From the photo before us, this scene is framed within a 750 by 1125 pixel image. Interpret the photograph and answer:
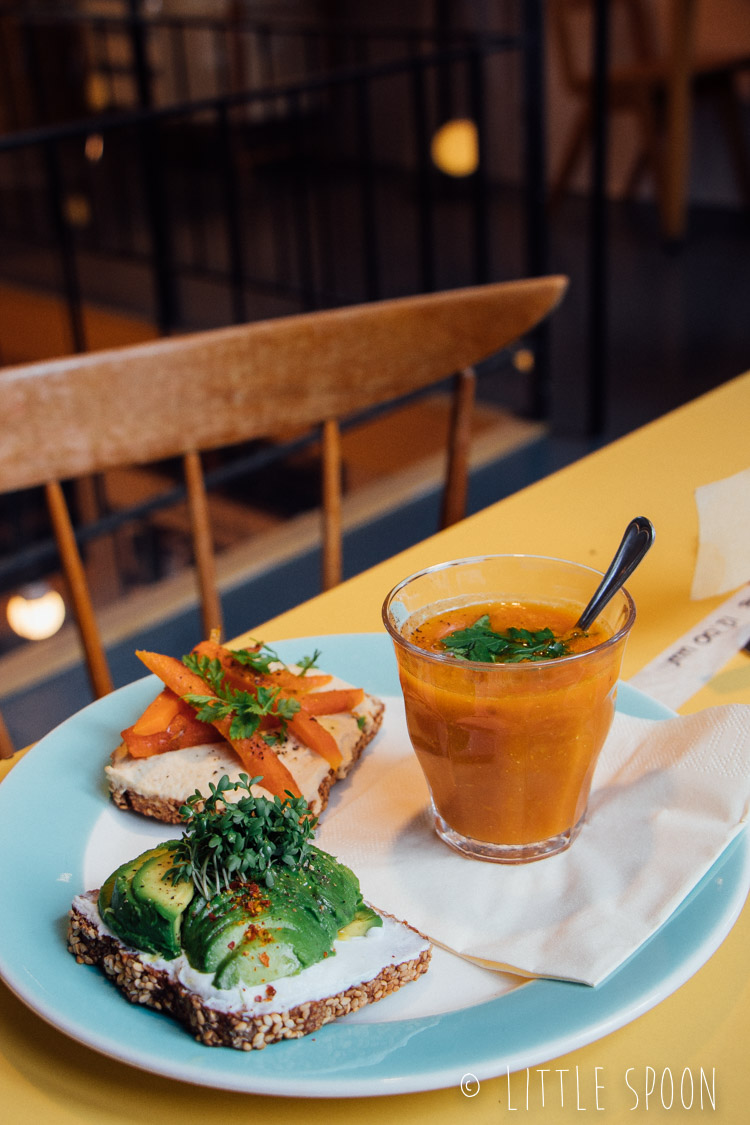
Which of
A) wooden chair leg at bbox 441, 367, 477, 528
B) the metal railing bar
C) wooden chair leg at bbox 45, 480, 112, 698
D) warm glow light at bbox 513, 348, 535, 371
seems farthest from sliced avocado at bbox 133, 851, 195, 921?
warm glow light at bbox 513, 348, 535, 371

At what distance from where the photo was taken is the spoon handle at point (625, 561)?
609 mm

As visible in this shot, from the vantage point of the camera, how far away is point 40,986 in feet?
1.59

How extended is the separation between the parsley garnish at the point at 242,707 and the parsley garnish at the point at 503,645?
0.10 metres

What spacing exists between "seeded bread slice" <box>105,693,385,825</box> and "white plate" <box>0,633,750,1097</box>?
21 mm

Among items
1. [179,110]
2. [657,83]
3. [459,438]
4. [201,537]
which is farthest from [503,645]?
[657,83]

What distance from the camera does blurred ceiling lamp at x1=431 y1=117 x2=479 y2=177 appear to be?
6.87m

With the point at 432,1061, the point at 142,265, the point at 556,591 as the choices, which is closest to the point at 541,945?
the point at 432,1061

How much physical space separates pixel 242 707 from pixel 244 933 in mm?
188

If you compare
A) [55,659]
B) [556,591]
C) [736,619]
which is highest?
[556,591]

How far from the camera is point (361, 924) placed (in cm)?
50

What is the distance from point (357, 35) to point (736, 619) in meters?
4.77

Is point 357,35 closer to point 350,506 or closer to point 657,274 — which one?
point 657,274

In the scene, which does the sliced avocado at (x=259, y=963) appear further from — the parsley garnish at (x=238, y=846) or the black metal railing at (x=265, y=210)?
the black metal railing at (x=265, y=210)

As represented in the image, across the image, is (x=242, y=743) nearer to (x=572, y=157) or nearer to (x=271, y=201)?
(x=572, y=157)
